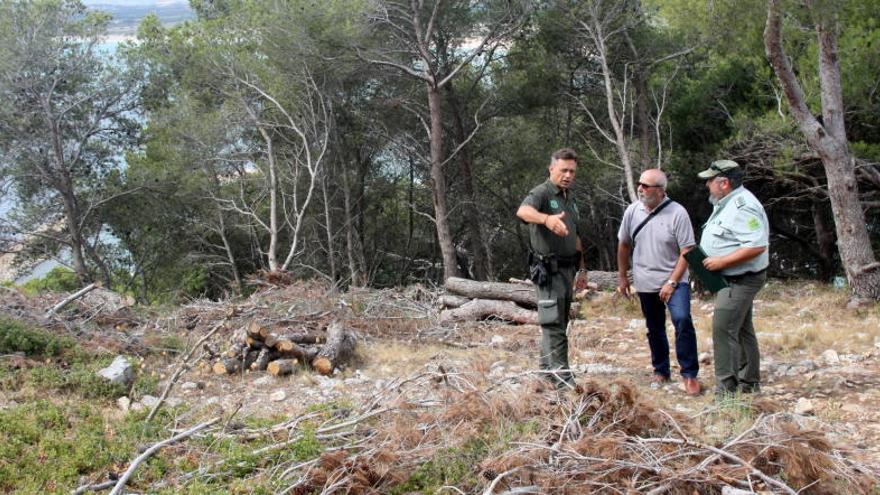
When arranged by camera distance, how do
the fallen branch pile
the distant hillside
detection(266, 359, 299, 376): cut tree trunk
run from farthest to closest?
the distant hillside
detection(266, 359, 299, 376): cut tree trunk
the fallen branch pile

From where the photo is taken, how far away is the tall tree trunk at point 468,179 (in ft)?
60.6

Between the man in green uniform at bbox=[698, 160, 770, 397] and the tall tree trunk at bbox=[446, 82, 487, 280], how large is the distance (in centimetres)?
1362

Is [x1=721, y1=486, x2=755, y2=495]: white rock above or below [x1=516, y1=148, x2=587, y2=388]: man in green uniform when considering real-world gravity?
below

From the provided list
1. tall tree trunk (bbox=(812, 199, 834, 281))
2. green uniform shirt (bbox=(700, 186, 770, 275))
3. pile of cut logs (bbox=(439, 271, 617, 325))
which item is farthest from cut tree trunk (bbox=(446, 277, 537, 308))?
tall tree trunk (bbox=(812, 199, 834, 281))

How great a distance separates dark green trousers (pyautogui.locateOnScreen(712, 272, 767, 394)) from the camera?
466 cm

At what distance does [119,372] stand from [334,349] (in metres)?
1.82

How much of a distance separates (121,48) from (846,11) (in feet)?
60.4

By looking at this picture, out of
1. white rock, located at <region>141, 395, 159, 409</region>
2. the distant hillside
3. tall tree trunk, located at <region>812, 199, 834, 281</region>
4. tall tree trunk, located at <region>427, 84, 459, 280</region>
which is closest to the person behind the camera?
white rock, located at <region>141, 395, 159, 409</region>

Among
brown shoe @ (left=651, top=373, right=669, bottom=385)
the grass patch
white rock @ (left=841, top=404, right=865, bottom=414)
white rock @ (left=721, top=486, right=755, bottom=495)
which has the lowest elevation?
white rock @ (left=841, top=404, right=865, bottom=414)

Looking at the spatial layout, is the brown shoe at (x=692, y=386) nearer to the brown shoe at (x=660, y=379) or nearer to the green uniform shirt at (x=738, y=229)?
the brown shoe at (x=660, y=379)

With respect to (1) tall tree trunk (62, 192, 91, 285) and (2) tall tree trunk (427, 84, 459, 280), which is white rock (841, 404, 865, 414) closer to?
(2) tall tree trunk (427, 84, 459, 280)

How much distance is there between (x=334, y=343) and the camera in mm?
6914

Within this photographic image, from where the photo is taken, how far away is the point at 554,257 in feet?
15.8

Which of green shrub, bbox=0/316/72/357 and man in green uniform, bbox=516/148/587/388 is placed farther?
green shrub, bbox=0/316/72/357
